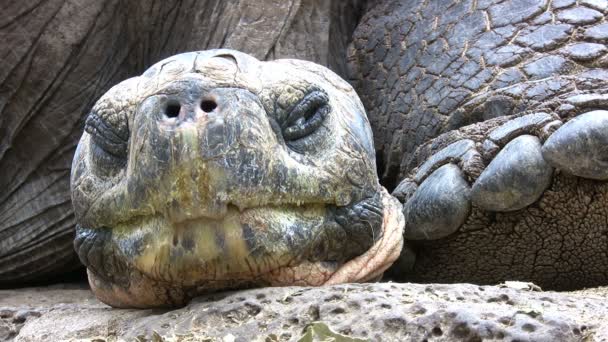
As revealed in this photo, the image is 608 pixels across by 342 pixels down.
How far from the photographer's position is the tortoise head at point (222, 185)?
1811mm

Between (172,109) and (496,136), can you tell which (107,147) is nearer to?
(172,109)

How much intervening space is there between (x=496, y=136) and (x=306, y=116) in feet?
2.01

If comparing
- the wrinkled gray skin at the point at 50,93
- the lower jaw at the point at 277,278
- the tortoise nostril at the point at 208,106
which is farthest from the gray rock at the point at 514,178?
the wrinkled gray skin at the point at 50,93

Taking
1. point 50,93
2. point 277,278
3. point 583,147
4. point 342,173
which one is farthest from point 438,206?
point 50,93

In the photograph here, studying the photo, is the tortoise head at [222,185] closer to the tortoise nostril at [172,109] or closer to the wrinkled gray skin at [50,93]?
the tortoise nostril at [172,109]

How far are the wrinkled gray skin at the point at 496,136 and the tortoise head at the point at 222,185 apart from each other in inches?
13.3

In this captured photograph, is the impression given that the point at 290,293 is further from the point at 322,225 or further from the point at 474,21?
the point at 474,21

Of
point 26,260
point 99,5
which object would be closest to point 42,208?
point 26,260

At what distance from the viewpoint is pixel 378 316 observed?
1668mm

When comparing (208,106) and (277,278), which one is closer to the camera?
(208,106)

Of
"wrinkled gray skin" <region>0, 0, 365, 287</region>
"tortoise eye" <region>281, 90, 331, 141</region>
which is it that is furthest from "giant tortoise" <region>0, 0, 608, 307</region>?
"wrinkled gray skin" <region>0, 0, 365, 287</region>

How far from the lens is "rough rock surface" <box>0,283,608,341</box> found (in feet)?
5.17

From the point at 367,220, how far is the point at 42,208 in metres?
1.68

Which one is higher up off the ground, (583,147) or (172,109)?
(172,109)
